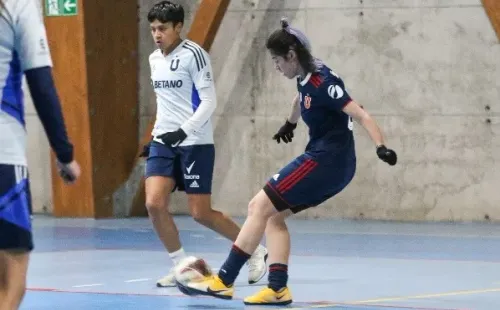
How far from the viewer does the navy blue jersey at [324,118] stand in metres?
7.32

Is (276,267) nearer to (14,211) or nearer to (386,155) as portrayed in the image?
(386,155)

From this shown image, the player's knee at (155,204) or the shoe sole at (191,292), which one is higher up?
the player's knee at (155,204)

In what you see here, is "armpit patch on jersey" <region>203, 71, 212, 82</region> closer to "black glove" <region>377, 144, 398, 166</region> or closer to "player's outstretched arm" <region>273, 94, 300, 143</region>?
"player's outstretched arm" <region>273, 94, 300, 143</region>

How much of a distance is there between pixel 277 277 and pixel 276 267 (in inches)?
3.2

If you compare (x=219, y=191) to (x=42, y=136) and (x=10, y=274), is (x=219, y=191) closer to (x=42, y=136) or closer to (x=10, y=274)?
(x=42, y=136)

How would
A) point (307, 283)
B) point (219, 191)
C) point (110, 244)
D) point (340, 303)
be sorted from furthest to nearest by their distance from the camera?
point (219, 191), point (110, 244), point (307, 283), point (340, 303)

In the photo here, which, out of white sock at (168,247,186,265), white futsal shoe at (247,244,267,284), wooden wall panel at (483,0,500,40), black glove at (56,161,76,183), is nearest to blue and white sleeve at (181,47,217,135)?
white sock at (168,247,186,265)

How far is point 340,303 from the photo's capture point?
725 cm

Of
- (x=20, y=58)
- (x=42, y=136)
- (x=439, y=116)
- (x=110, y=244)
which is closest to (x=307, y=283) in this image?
(x=110, y=244)

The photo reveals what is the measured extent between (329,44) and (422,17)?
1.21 m

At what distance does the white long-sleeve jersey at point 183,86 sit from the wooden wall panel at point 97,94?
240 inches

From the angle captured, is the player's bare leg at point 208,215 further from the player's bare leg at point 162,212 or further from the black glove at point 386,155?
the black glove at point 386,155

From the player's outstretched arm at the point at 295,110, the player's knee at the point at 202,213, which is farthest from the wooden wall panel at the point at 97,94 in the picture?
the player's outstretched arm at the point at 295,110

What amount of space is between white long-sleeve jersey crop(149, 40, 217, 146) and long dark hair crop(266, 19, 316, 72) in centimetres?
135
